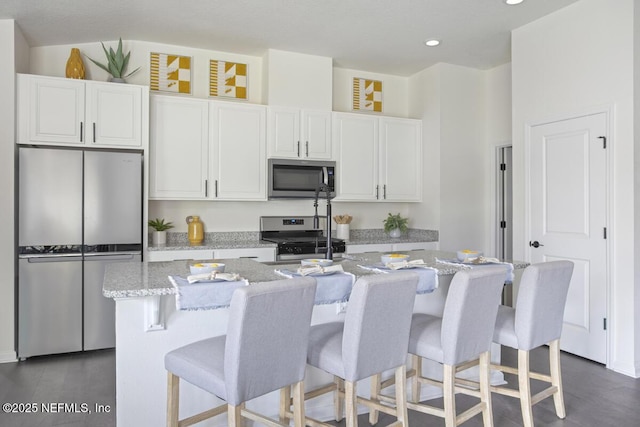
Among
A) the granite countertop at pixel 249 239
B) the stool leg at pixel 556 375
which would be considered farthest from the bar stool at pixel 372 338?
the granite countertop at pixel 249 239

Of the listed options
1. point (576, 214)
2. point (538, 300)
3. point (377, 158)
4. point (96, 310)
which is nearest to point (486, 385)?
point (538, 300)

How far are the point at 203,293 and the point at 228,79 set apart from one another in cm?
335

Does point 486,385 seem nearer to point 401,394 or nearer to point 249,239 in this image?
point 401,394

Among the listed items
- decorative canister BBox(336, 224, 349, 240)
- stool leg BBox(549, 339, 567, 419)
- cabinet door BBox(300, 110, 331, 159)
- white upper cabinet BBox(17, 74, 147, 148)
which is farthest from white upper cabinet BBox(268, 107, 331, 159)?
stool leg BBox(549, 339, 567, 419)

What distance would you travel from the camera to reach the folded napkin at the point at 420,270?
2326 millimetres

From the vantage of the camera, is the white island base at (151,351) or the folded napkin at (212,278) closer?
the folded napkin at (212,278)

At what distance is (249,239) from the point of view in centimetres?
479

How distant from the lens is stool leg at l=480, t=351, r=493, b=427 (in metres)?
2.26

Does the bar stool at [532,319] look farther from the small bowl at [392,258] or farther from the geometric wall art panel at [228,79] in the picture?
the geometric wall art panel at [228,79]

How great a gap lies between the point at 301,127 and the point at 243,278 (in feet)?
9.19

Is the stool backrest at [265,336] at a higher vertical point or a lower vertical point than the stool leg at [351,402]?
higher

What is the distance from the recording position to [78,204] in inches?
142

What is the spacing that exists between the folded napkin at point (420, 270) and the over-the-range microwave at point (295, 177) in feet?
6.76

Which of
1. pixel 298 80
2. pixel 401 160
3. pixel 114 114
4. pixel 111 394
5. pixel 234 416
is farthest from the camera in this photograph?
pixel 401 160
